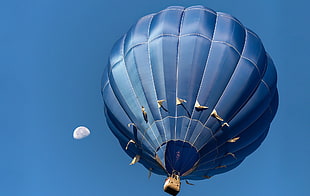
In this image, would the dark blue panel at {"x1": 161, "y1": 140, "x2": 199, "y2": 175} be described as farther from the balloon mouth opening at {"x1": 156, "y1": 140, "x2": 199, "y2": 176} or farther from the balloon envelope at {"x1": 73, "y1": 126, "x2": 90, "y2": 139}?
the balloon envelope at {"x1": 73, "y1": 126, "x2": 90, "y2": 139}

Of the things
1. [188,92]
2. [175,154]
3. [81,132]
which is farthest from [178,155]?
[81,132]

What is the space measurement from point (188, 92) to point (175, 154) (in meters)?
1.79

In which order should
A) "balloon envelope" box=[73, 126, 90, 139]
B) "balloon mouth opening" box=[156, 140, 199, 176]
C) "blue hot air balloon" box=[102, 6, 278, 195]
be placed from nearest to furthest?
"balloon mouth opening" box=[156, 140, 199, 176], "blue hot air balloon" box=[102, 6, 278, 195], "balloon envelope" box=[73, 126, 90, 139]

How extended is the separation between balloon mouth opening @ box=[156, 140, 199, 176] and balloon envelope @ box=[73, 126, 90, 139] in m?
6.08

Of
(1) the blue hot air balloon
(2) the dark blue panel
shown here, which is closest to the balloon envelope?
(1) the blue hot air balloon

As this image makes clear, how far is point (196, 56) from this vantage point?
64.7ft

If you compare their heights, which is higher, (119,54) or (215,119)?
(119,54)

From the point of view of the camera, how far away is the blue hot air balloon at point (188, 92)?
746 inches

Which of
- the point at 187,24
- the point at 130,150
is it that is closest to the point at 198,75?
the point at 187,24

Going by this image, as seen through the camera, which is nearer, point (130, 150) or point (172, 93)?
point (172, 93)

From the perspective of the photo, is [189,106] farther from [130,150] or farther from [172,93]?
[130,150]

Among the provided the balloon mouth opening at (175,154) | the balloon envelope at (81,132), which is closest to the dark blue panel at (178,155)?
the balloon mouth opening at (175,154)

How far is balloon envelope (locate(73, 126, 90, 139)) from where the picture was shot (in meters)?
24.4

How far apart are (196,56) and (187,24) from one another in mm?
1330
